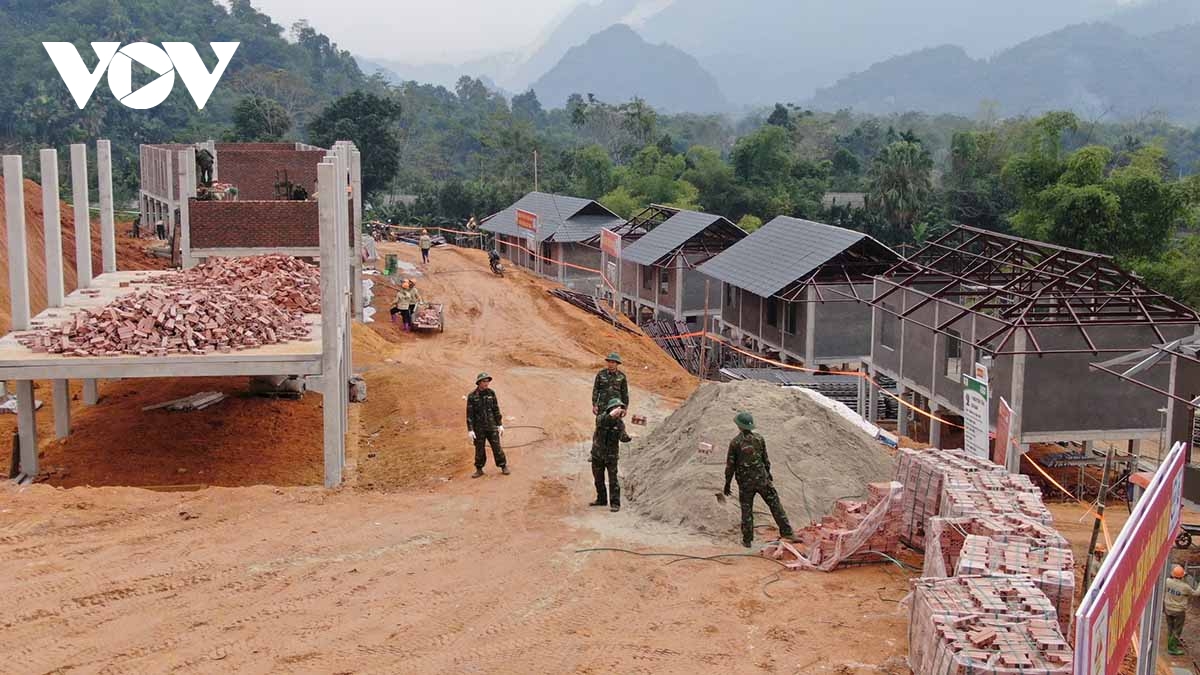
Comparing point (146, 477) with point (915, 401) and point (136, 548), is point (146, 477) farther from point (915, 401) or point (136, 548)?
point (915, 401)

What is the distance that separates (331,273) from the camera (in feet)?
56.8

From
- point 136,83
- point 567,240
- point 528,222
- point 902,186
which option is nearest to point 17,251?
point 567,240

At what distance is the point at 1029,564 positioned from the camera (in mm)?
10312

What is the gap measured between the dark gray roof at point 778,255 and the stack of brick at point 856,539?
58.5ft

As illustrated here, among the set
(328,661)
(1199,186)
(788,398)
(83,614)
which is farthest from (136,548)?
(1199,186)

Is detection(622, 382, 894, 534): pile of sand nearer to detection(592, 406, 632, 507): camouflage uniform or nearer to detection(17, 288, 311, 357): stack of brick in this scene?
detection(592, 406, 632, 507): camouflage uniform

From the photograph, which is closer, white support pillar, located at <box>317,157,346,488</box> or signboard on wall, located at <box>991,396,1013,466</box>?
signboard on wall, located at <box>991,396,1013,466</box>

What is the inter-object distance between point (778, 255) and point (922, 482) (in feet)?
67.8

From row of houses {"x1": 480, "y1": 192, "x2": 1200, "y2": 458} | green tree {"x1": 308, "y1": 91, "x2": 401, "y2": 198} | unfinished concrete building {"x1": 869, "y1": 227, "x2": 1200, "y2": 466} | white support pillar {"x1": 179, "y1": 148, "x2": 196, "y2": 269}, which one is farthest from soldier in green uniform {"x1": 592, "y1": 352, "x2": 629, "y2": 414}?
green tree {"x1": 308, "y1": 91, "x2": 401, "y2": 198}

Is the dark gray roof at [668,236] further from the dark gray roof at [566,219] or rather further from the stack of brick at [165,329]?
the stack of brick at [165,329]

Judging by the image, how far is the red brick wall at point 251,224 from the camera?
86.5ft

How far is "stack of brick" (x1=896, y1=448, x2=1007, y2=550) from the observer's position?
12594 mm

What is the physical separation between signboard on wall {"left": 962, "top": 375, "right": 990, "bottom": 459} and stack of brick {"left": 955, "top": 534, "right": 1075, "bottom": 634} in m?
4.50

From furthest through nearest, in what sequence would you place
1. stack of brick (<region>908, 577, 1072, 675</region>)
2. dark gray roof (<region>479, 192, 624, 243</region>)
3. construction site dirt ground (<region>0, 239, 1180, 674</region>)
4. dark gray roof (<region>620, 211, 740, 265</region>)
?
dark gray roof (<region>479, 192, 624, 243</region>)
dark gray roof (<region>620, 211, 740, 265</region>)
construction site dirt ground (<region>0, 239, 1180, 674</region>)
stack of brick (<region>908, 577, 1072, 675</region>)
